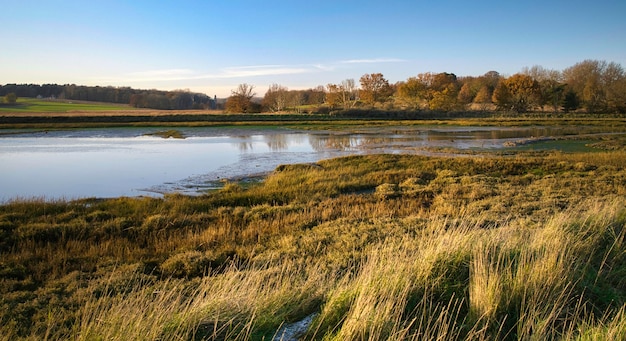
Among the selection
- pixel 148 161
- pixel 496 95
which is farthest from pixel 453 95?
pixel 148 161

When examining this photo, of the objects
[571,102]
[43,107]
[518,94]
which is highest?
[518,94]

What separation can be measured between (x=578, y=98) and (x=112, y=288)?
105891mm

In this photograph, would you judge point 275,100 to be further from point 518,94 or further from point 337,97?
point 518,94

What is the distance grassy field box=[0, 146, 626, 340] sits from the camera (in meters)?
4.66

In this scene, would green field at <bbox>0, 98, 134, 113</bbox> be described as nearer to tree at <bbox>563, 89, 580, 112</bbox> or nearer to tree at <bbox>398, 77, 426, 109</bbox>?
tree at <bbox>398, 77, 426, 109</bbox>

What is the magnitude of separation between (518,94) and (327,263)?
3958 inches

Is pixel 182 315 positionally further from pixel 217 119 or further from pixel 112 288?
pixel 217 119

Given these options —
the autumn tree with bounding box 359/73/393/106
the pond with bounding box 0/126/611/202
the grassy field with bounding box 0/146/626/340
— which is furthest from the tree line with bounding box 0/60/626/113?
the grassy field with bounding box 0/146/626/340

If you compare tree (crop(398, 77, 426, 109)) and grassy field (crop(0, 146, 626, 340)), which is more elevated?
tree (crop(398, 77, 426, 109))

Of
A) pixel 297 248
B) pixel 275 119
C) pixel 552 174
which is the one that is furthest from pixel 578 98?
pixel 297 248

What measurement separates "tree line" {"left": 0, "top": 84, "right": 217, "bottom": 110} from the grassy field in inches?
5476

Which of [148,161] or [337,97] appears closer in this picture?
[148,161]

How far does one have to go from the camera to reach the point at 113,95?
15888 centimetres

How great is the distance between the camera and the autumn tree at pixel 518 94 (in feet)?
314
